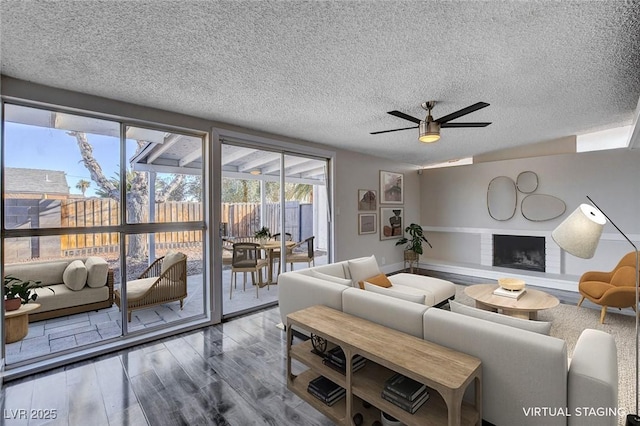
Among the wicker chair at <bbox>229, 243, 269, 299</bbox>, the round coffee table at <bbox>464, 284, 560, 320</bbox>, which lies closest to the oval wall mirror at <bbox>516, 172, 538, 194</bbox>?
the round coffee table at <bbox>464, 284, 560, 320</bbox>

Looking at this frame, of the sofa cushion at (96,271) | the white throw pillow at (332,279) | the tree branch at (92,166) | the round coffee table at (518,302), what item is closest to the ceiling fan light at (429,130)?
the white throw pillow at (332,279)

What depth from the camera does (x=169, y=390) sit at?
85.5 inches

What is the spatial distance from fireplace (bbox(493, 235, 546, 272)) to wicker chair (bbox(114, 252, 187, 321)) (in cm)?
600

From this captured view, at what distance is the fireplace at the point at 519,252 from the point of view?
5.43 m

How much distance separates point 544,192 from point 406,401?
5529 millimetres

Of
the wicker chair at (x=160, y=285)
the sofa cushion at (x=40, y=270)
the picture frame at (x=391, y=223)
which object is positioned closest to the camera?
the sofa cushion at (x=40, y=270)

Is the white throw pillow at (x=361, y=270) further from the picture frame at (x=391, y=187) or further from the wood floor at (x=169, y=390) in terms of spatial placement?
the picture frame at (x=391, y=187)

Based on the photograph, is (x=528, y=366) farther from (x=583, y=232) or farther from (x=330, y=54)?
(x=330, y=54)

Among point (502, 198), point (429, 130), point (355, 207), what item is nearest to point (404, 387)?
point (429, 130)

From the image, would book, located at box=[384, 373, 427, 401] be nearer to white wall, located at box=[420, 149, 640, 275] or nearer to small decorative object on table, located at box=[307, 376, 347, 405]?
small decorative object on table, located at box=[307, 376, 347, 405]

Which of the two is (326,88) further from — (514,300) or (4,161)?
(514,300)

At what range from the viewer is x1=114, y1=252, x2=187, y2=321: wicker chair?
3.10m

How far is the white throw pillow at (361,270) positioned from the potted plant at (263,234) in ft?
4.76

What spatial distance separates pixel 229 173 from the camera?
3977 millimetres
